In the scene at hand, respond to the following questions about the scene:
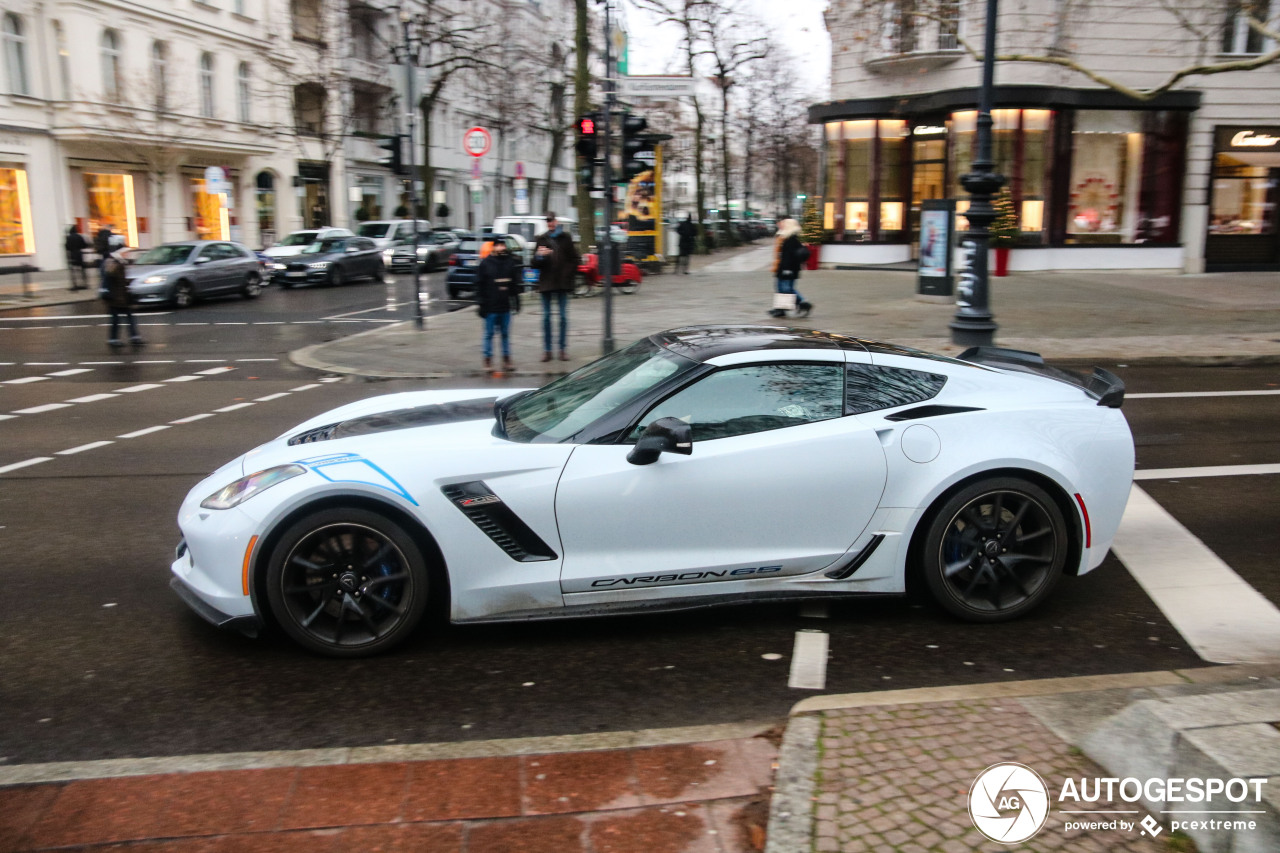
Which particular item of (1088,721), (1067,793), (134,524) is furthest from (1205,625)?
(134,524)

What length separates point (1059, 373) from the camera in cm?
564

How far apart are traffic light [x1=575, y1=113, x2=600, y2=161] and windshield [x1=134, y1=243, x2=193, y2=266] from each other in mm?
13947

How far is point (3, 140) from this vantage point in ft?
104

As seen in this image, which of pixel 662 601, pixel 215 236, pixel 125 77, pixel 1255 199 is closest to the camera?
pixel 662 601

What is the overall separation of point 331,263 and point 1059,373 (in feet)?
87.1

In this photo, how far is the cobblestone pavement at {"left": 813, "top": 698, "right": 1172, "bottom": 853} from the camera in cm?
293

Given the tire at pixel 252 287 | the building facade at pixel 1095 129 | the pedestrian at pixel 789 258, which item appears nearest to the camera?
the pedestrian at pixel 789 258

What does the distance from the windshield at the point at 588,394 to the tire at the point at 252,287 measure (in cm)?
2309

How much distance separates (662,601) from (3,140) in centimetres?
3435

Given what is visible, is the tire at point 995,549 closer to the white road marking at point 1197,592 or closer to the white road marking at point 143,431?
the white road marking at point 1197,592

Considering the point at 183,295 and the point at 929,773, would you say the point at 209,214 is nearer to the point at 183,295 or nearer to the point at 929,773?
the point at 183,295

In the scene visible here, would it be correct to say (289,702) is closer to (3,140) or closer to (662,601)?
(662,601)

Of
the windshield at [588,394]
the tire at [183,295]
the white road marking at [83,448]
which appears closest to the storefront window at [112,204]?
the tire at [183,295]

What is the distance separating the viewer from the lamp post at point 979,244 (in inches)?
527
